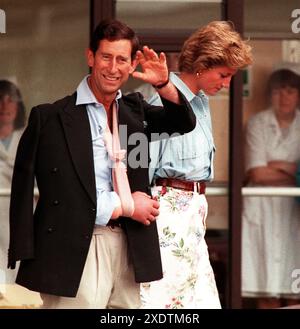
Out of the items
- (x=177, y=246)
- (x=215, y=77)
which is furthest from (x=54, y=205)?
(x=215, y=77)

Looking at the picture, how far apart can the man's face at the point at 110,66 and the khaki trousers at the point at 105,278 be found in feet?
1.86

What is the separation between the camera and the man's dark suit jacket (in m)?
4.85

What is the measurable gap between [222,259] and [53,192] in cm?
258

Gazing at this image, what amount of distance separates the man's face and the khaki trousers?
1.86ft

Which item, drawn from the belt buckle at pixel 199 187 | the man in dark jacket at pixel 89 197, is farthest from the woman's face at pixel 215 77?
the man in dark jacket at pixel 89 197

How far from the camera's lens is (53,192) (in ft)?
16.0

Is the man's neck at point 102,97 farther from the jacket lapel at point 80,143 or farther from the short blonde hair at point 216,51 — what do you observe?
the short blonde hair at point 216,51

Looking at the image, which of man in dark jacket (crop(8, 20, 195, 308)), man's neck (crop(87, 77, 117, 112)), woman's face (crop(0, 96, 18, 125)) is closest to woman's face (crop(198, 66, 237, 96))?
man in dark jacket (crop(8, 20, 195, 308))

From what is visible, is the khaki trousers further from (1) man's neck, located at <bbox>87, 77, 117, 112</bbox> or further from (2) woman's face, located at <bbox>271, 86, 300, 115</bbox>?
(2) woman's face, located at <bbox>271, 86, 300, 115</bbox>

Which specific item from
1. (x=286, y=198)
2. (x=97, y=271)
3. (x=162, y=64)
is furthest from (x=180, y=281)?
(x=286, y=198)

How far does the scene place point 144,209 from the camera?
496cm

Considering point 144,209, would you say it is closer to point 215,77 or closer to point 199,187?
point 199,187

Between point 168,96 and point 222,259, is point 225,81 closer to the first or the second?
point 168,96

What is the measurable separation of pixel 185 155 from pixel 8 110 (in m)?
1.83
